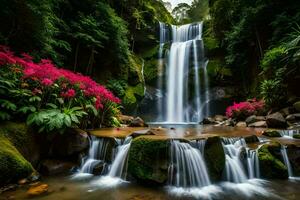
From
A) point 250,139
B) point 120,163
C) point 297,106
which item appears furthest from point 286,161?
point 297,106

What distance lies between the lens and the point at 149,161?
14.8 feet

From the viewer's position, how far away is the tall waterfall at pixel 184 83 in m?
14.6

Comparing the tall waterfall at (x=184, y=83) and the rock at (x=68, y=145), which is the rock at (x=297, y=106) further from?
the rock at (x=68, y=145)

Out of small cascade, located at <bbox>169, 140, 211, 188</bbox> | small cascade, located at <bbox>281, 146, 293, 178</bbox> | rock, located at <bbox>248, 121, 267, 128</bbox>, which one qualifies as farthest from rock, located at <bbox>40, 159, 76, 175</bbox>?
rock, located at <bbox>248, 121, 267, 128</bbox>

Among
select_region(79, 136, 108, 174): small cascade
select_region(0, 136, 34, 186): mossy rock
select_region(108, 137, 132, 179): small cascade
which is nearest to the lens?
select_region(0, 136, 34, 186): mossy rock

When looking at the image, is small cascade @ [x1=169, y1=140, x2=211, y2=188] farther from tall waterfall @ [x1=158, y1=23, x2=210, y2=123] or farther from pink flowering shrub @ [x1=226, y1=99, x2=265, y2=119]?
tall waterfall @ [x1=158, y1=23, x2=210, y2=123]

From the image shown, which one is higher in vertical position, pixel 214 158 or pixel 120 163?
pixel 214 158

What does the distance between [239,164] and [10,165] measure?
4.85 metres

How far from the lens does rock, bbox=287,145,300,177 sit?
4941 mm

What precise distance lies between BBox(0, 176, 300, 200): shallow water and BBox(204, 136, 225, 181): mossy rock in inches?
9.6

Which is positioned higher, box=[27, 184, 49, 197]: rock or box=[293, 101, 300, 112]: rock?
box=[293, 101, 300, 112]: rock

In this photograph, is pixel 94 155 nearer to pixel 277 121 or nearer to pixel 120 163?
pixel 120 163

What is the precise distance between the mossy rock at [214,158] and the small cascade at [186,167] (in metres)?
0.14

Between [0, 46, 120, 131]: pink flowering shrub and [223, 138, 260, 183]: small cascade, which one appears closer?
[223, 138, 260, 183]: small cascade
